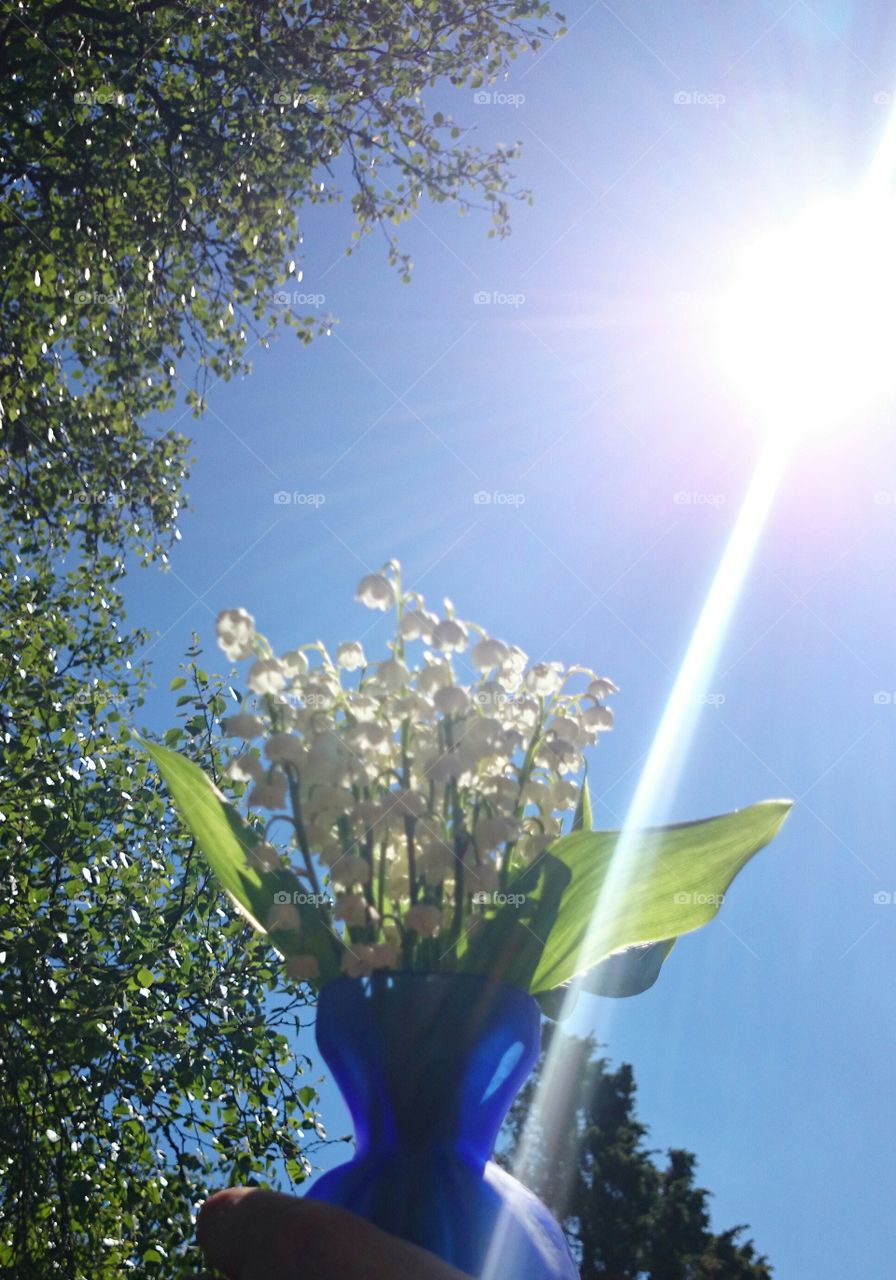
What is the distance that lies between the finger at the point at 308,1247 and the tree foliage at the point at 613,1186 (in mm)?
11253

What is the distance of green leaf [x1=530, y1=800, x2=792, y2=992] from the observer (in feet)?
3.23

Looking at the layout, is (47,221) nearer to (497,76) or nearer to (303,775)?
(497,76)

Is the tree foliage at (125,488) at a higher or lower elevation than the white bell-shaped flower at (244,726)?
higher

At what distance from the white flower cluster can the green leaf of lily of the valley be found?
0.08ft

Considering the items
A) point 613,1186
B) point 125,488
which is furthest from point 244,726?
point 613,1186

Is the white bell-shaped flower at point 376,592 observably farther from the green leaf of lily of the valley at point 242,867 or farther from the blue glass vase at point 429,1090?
the blue glass vase at point 429,1090

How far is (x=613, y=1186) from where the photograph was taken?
500 inches

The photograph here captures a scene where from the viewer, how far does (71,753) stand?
4.44 metres

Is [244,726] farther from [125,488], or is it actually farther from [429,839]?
[125,488]

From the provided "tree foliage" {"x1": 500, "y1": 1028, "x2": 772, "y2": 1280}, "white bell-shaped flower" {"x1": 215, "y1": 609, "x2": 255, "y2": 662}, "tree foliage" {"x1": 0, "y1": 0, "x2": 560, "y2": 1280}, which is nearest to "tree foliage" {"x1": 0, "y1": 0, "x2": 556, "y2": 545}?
"tree foliage" {"x1": 0, "y1": 0, "x2": 560, "y2": 1280}

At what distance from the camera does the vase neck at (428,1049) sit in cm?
99

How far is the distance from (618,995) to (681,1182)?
13014 mm

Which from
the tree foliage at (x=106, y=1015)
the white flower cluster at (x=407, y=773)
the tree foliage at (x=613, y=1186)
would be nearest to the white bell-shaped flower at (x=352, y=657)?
the white flower cluster at (x=407, y=773)

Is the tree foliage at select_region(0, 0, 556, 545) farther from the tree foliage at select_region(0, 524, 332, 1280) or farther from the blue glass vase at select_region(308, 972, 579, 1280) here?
the blue glass vase at select_region(308, 972, 579, 1280)
